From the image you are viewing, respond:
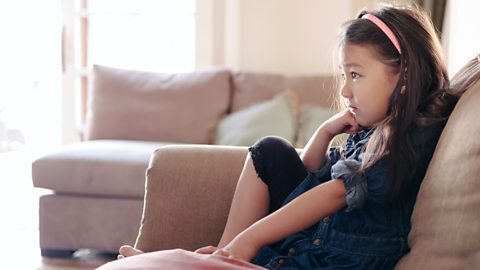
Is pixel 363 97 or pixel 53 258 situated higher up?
pixel 363 97

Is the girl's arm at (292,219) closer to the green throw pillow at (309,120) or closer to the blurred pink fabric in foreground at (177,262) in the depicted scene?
the blurred pink fabric in foreground at (177,262)

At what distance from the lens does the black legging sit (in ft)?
5.81

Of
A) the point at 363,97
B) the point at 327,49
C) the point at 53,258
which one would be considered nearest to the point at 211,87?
the point at 327,49

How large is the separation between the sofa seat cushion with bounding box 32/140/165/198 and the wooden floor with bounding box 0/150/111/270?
30 cm

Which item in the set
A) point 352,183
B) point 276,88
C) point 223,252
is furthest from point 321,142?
point 276,88

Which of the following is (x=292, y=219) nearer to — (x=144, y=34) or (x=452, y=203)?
(x=452, y=203)

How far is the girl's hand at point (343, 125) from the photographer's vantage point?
1.77m

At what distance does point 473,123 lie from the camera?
1.40m

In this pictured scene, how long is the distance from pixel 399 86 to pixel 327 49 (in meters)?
2.53

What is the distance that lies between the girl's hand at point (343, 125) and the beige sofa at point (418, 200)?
0.76 feet

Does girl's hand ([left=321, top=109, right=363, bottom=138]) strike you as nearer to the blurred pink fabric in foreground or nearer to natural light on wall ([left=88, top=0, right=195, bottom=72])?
the blurred pink fabric in foreground

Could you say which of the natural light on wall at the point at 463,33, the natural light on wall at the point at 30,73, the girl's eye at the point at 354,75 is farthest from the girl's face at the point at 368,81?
the natural light on wall at the point at 30,73

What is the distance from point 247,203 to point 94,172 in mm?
1523

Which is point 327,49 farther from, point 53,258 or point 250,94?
point 53,258
